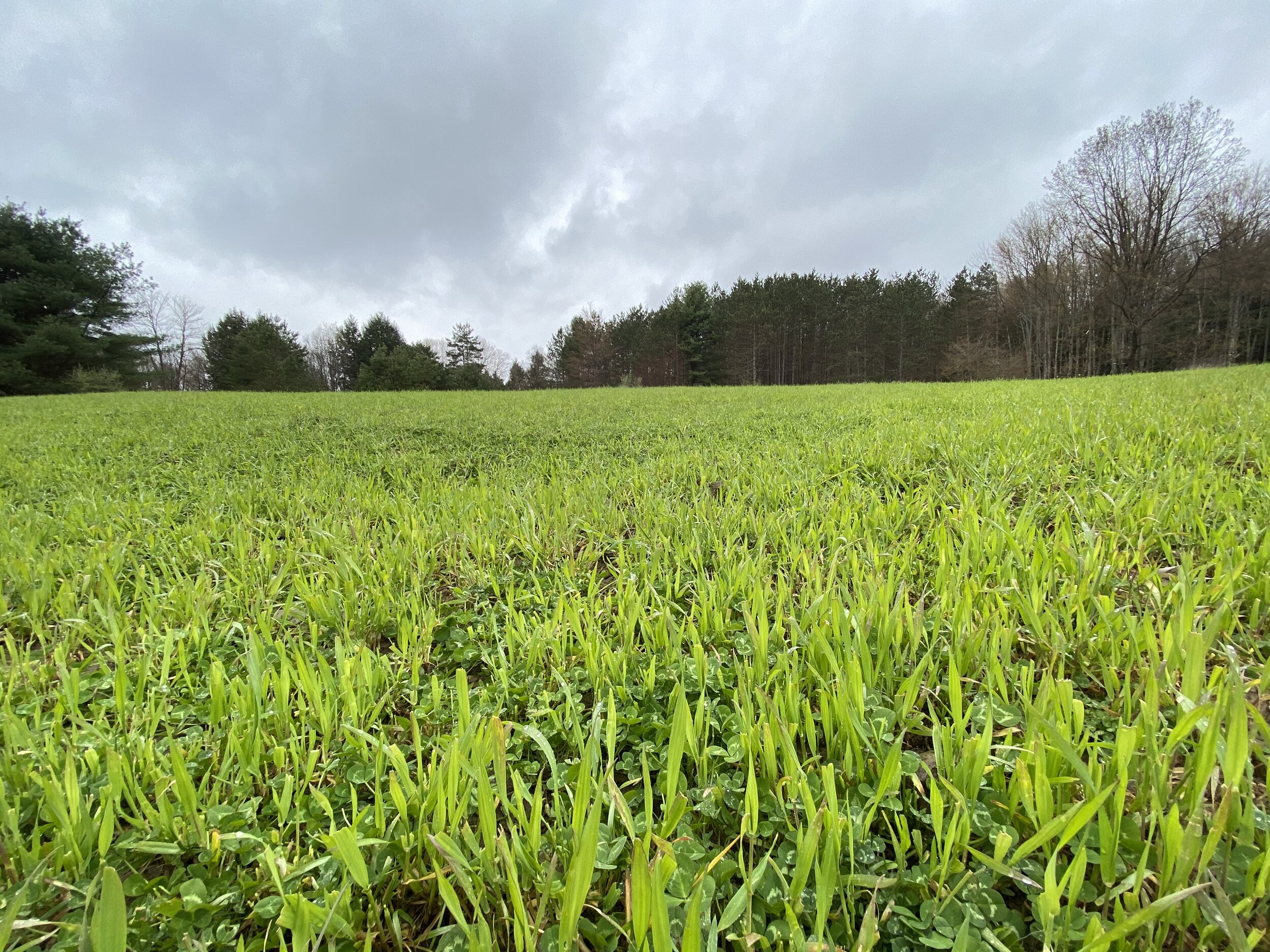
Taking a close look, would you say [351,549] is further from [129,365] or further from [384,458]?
[129,365]

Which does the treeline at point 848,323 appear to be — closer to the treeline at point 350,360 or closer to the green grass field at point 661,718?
the treeline at point 350,360

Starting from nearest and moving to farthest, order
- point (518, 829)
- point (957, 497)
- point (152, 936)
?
1. point (152, 936)
2. point (518, 829)
3. point (957, 497)

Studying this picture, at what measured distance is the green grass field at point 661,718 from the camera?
73 centimetres

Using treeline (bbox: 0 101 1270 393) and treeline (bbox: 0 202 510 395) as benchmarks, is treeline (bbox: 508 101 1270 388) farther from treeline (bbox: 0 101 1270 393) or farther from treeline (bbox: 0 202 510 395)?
treeline (bbox: 0 202 510 395)

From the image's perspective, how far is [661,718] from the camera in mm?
1180

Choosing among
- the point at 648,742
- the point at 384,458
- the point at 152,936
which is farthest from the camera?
the point at 384,458

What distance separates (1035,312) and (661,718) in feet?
130

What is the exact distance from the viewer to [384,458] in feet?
13.2

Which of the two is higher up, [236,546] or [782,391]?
[782,391]

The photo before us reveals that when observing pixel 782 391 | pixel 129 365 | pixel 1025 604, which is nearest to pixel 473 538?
pixel 1025 604

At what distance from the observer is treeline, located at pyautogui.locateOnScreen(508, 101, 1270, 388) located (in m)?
21.4

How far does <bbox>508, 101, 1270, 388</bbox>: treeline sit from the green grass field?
94.9 ft

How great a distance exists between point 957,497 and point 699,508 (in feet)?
4.00

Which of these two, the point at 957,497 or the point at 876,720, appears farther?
the point at 957,497
